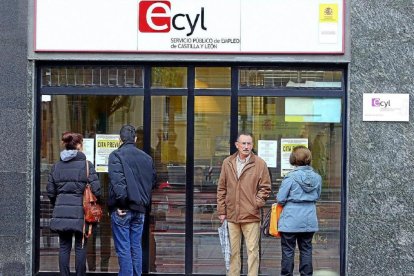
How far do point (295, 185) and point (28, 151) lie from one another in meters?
3.27

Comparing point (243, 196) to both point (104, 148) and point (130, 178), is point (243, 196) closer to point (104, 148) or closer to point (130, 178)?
point (130, 178)

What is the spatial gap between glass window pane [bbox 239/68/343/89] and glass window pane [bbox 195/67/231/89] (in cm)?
17

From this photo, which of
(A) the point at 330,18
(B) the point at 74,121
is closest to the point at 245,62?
(A) the point at 330,18

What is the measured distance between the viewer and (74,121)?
8664mm

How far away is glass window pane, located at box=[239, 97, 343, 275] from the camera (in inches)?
335

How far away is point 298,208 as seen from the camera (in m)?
7.49

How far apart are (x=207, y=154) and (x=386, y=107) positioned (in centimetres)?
222

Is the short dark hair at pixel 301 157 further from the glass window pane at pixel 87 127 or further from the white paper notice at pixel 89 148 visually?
the white paper notice at pixel 89 148

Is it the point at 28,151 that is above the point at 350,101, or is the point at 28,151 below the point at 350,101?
below

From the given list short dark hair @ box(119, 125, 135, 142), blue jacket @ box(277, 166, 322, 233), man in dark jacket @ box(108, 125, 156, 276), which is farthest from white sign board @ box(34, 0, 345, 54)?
blue jacket @ box(277, 166, 322, 233)

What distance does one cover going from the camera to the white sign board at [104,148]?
8562mm

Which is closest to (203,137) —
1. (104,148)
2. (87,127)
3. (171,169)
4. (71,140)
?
(171,169)

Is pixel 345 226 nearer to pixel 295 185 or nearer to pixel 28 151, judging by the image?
pixel 295 185

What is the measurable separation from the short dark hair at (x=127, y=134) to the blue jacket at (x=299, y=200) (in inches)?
70.6
